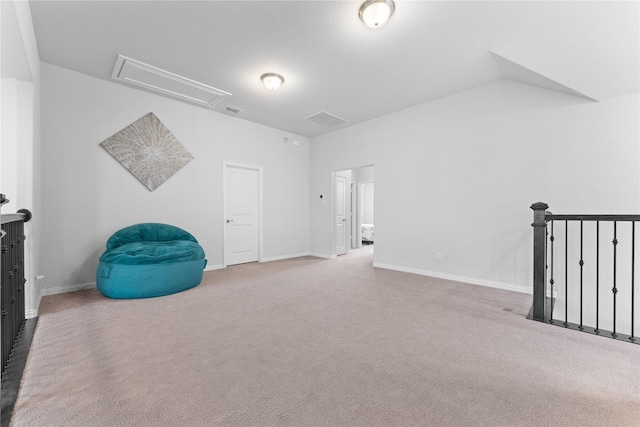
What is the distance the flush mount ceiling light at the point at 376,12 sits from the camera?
228 centimetres

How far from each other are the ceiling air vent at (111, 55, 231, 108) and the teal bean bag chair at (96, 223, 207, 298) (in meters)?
1.98

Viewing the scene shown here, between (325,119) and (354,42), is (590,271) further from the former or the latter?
(325,119)

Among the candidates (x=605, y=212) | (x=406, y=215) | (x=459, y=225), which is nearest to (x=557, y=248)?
(x=605, y=212)

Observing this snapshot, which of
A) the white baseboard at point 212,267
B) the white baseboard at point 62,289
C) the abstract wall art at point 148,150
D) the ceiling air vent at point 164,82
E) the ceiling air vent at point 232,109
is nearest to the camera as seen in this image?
the white baseboard at point 62,289

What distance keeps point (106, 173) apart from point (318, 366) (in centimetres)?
388

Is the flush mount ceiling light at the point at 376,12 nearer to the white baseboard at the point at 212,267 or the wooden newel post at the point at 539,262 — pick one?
the wooden newel post at the point at 539,262

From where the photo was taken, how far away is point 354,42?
2891mm

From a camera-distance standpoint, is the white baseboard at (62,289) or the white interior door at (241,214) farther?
the white interior door at (241,214)

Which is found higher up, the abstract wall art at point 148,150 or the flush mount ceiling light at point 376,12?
the flush mount ceiling light at point 376,12

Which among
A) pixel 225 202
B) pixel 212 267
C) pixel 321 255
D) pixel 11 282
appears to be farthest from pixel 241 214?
pixel 11 282

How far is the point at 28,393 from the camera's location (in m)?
1.54

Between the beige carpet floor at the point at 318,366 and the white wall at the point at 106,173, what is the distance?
0.85 meters

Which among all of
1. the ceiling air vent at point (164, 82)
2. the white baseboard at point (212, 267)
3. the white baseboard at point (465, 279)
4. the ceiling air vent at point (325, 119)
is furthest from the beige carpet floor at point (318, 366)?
the ceiling air vent at point (325, 119)

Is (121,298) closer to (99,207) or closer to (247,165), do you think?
(99,207)
